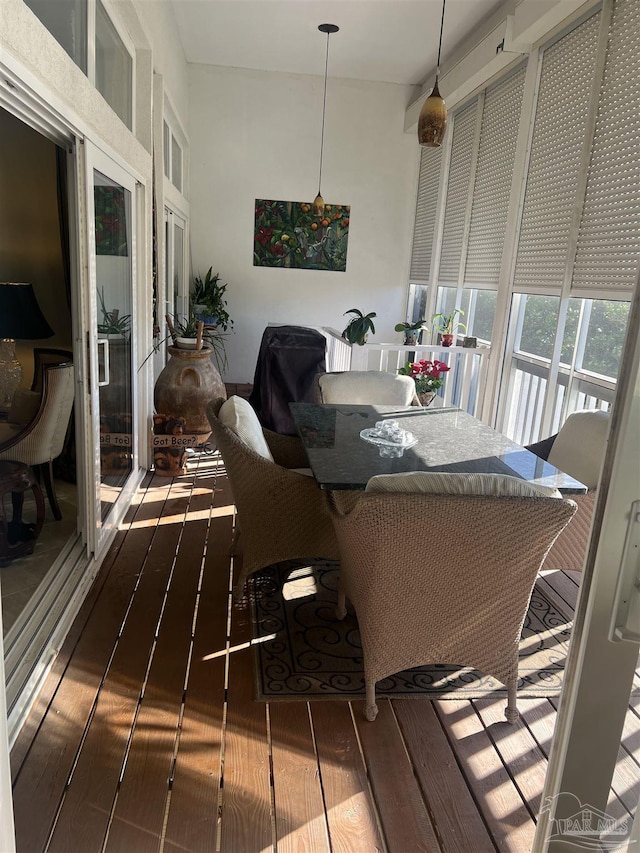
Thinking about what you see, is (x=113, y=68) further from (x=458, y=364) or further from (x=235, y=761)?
(x=458, y=364)

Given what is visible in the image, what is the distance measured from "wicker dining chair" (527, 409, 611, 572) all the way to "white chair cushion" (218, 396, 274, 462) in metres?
1.29

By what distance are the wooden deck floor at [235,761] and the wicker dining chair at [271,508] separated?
36 centimetres

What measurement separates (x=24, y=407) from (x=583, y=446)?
278 centimetres

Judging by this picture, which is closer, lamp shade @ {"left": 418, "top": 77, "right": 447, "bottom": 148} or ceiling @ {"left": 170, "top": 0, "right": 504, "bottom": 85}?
lamp shade @ {"left": 418, "top": 77, "right": 447, "bottom": 148}

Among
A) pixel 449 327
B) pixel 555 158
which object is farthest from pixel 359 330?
pixel 555 158

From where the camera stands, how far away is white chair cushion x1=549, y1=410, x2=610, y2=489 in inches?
106

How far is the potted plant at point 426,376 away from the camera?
4.49m

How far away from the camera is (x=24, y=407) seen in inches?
126

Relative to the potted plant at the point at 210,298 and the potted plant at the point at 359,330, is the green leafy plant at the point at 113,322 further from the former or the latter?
the potted plant at the point at 210,298

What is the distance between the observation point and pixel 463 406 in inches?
225

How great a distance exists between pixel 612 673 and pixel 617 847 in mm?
284

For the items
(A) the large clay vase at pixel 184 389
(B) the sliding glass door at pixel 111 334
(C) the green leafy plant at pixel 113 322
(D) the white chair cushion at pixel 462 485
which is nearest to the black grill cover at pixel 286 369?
(A) the large clay vase at pixel 184 389

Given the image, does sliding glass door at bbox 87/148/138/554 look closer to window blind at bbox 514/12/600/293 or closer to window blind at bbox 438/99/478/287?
window blind at bbox 514/12/600/293

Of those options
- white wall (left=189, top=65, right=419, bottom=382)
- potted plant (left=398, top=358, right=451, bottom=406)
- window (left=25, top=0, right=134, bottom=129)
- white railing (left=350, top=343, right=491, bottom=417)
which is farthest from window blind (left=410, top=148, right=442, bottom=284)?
window (left=25, top=0, right=134, bottom=129)
